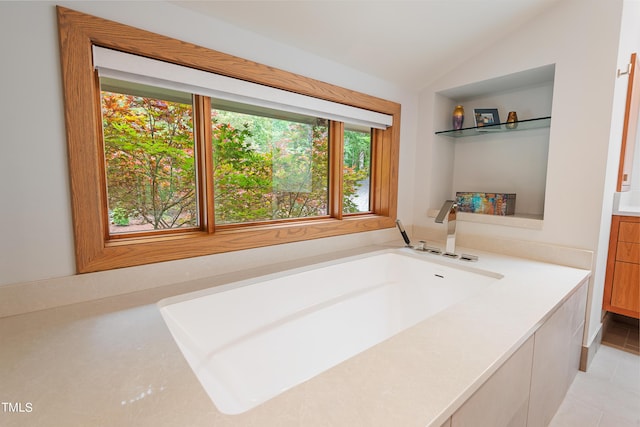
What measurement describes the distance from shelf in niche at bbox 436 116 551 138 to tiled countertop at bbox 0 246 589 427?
1371 mm

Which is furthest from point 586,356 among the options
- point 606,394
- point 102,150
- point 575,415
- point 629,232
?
point 102,150

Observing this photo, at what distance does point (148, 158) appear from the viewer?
1404 millimetres

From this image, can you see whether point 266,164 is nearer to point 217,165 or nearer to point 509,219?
point 217,165

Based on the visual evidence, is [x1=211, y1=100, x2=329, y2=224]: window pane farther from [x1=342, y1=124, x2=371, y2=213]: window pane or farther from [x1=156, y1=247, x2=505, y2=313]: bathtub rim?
[x1=156, y1=247, x2=505, y2=313]: bathtub rim

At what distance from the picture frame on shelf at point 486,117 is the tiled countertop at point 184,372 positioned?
1479mm

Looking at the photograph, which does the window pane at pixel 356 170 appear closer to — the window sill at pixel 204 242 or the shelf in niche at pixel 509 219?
the window sill at pixel 204 242

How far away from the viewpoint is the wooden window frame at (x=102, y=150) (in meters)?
1.08

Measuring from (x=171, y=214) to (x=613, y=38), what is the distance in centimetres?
245

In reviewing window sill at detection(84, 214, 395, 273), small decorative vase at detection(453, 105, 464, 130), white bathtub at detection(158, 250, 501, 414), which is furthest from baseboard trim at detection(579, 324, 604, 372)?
small decorative vase at detection(453, 105, 464, 130)

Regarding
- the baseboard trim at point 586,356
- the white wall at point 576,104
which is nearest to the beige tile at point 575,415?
the baseboard trim at point 586,356

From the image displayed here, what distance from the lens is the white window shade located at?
1.16 metres

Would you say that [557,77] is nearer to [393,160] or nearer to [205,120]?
[393,160]

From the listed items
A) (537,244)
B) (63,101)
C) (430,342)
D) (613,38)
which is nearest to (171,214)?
(63,101)

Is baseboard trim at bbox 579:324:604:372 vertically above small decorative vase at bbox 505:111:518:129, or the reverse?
small decorative vase at bbox 505:111:518:129
